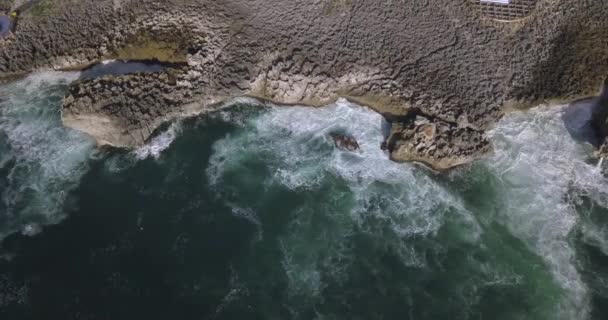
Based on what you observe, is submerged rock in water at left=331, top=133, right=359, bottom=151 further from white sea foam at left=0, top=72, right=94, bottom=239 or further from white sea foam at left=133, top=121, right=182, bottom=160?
white sea foam at left=0, top=72, right=94, bottom=239

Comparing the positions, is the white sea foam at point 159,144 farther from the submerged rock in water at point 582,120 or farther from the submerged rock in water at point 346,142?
the submerged rock in water at point 582,120

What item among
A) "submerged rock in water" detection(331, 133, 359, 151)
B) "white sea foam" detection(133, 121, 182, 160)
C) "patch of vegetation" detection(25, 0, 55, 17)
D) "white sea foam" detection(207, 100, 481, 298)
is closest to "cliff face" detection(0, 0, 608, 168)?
"patch of vegetation" detection(25, 0, 55, 17)

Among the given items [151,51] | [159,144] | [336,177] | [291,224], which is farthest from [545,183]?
[151,51]

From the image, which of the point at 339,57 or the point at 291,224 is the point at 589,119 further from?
the point at 291,224

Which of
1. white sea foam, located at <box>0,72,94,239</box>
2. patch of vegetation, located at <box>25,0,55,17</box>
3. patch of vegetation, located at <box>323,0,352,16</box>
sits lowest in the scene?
white sea foam, located at <box>0,72,94,239</box>

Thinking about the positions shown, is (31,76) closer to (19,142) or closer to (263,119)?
(19,142)

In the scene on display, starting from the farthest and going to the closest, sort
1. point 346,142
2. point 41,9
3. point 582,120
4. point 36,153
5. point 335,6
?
point 41,9, point 335,6, point 582,120, point 36,153, point 346,142
